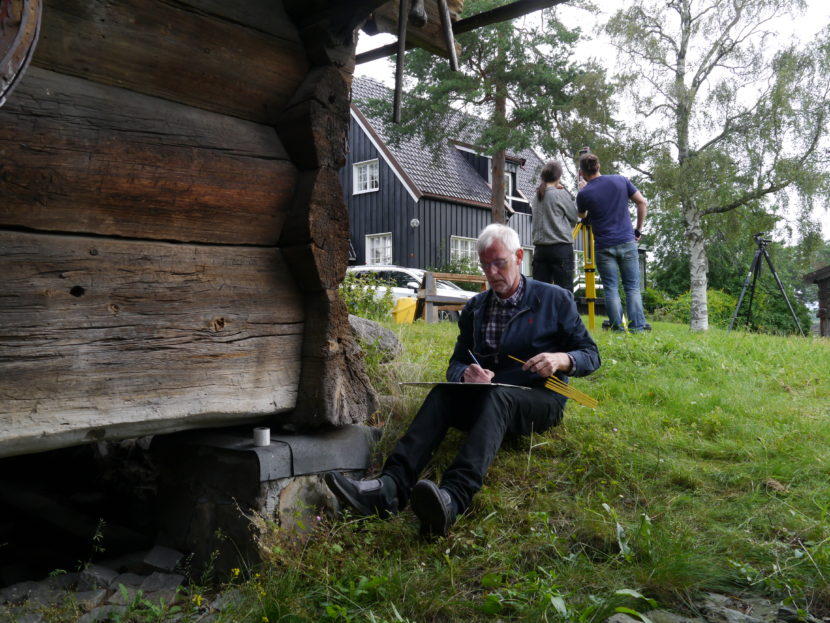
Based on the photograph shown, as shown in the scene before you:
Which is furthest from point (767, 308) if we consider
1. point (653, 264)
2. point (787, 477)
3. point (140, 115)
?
point (140, 115)

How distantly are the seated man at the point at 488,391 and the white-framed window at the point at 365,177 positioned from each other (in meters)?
19.3

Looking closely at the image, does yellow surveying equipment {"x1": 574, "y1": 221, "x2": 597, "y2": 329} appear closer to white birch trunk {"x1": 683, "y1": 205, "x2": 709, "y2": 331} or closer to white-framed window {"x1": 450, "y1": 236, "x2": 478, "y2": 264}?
white birch trunk {"x1": 683, "y1": 205, "x2": 709, "y2": 331}

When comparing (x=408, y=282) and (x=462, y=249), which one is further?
(x=462, y=249)

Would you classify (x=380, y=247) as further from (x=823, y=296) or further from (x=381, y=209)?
(x=823, y=296)

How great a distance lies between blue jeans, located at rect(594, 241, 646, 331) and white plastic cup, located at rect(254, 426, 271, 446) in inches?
176

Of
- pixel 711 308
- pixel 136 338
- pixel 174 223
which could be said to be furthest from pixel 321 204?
pixel 711 308

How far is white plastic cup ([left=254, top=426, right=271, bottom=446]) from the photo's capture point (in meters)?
3.16

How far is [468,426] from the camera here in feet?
11.8

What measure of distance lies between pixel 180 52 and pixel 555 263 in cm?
486

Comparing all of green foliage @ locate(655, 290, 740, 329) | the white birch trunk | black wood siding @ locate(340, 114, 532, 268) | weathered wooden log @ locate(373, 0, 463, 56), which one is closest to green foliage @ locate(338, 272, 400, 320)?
weathered wooden log @ locate(373, 0, 463, 56)

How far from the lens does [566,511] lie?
10.1ft

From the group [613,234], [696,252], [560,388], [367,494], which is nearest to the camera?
[367,494]

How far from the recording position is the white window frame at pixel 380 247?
893 inches

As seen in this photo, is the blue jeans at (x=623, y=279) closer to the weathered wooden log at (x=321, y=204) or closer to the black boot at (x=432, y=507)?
the weathered wooden log at (x=321, y=204)
